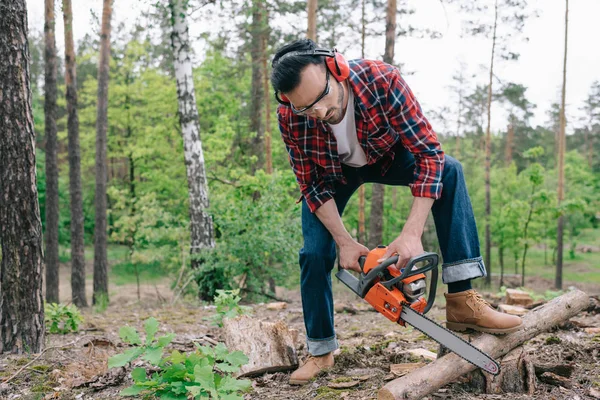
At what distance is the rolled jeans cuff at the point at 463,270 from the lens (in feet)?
9.55

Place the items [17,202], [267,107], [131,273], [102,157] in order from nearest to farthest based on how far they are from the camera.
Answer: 1. [17,202]
2. [102,157]
3. [267,107]
4. [131,273]

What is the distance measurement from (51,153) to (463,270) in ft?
40.8

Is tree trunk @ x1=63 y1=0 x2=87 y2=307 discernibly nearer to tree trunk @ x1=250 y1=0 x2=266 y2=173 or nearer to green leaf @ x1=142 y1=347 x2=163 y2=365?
tree trunk @ x1=250 y1=0 x2=266 y2=173

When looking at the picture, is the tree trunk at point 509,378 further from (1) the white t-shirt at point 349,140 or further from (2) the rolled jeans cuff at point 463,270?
(1) the white t-shirt at point 349,140

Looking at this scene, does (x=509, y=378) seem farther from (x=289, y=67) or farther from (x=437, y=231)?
(x=289, y=67)

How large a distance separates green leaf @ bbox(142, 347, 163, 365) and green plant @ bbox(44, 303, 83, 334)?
324 centimetres

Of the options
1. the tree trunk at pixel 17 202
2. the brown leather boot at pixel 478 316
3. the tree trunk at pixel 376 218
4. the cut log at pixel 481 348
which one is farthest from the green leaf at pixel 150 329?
the tree trunk at pixel 376 218

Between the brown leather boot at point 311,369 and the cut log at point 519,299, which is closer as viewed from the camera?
the brown leather boot at point 311,369

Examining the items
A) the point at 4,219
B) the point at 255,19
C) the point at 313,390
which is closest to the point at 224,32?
the point at 255,19

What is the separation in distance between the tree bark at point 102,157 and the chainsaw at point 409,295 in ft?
44.5

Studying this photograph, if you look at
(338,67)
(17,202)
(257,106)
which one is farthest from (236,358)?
(257,106)

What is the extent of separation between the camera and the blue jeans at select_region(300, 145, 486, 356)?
2.94 m

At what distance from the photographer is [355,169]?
3238mm

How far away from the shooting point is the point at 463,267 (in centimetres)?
292
